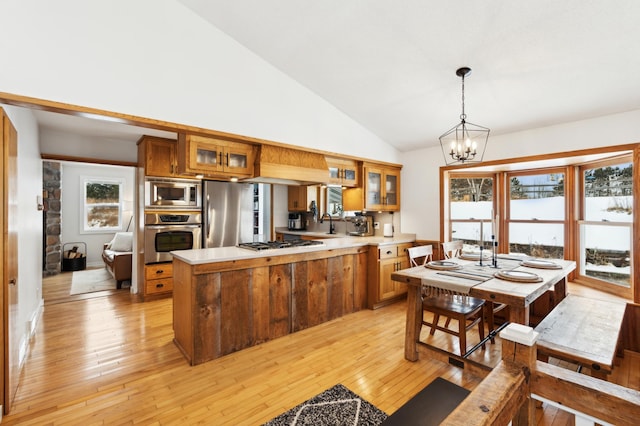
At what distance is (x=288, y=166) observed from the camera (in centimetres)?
358

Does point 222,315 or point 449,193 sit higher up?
point 449,193

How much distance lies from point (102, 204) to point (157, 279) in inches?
177

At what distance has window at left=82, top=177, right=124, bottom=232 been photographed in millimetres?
7406

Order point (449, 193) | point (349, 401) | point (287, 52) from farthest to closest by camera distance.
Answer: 1. point (449, 193)
2. point (287, 52)
3. point (349, 401)

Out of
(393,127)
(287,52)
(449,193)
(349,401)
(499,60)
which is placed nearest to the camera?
(349,401)

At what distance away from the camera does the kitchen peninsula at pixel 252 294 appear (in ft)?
8.77

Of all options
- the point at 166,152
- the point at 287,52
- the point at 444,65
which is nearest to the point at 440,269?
the point at 444,65

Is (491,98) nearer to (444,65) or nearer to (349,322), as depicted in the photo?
(444,65)

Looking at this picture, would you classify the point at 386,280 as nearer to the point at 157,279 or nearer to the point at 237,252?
the point at 237,252

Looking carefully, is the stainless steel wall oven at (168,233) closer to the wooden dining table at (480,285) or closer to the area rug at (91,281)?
the area rug at (91,281)

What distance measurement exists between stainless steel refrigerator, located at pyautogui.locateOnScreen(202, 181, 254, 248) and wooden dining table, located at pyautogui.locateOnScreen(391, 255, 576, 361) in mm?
3270

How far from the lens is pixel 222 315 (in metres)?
2.79

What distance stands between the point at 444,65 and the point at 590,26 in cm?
100

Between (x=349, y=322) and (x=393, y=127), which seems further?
(x=393, y=127)
